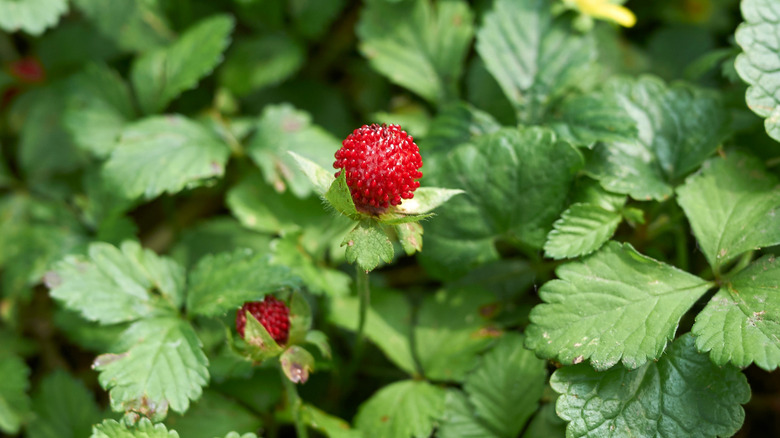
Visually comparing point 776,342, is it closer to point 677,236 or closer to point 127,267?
point 677,236

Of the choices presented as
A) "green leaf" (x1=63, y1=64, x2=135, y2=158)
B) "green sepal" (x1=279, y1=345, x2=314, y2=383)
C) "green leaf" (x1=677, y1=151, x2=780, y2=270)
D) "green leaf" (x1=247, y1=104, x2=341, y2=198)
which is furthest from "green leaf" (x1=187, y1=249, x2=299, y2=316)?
"green leaf" (x1=677, y1=151, x2=780, y2=270)

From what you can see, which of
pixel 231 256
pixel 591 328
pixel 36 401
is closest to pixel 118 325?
pixel 36 401

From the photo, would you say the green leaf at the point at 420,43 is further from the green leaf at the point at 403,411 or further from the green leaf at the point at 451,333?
the green leaf at the point at 403,411

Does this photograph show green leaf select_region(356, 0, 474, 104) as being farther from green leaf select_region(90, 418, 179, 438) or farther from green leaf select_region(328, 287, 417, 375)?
green leaf select_region(90, 418, 179, 438)

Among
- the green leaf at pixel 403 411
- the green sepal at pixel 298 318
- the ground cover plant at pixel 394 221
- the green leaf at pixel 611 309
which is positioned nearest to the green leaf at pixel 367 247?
the ground cover plant at pixel 394 221

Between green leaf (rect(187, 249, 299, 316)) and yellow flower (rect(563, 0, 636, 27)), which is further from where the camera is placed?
yellow flower (rect(563, 0, 636, 27))

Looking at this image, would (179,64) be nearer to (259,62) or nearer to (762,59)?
Result: (259,62)
